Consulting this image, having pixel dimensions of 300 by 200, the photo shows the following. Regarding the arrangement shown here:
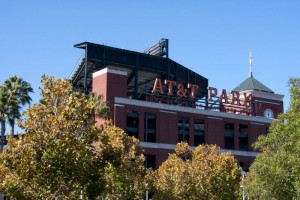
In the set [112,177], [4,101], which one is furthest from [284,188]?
[4,101]

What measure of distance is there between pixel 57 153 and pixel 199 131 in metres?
56.8

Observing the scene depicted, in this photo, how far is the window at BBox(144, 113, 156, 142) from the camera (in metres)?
75.3

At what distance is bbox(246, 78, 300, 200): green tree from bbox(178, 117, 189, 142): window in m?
36.4

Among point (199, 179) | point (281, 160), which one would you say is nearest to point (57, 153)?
point (281, 160)

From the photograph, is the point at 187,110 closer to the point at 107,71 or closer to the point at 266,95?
the point at 107,71

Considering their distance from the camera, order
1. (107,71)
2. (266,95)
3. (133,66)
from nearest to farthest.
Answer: (107,71) < (133,66) < (266,95)

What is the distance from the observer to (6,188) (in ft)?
83.3

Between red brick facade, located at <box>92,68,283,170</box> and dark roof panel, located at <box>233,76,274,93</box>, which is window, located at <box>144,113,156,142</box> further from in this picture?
dark roof panel, located at <box>233,76,274,93</box>

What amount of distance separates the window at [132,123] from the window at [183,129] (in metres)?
7.54

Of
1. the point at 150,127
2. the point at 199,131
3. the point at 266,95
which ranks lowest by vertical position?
the point at 150,127

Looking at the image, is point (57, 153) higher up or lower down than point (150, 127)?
lower down

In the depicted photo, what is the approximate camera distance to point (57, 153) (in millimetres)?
25469

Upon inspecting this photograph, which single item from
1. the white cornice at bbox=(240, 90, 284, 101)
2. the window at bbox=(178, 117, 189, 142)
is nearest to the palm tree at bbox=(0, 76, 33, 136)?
the window at bbox=(178, 117, 189, 142)

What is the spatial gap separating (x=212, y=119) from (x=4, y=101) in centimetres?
3402
